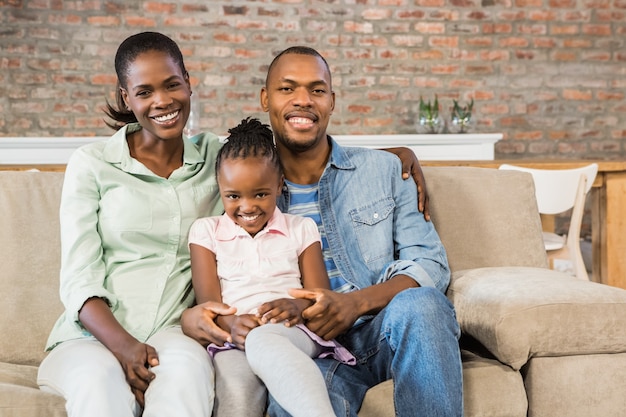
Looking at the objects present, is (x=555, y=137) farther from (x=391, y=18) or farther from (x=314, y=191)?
(x=314, y=191)

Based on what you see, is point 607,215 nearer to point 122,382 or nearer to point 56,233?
point 56,233

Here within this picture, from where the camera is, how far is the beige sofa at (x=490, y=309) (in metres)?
1.50

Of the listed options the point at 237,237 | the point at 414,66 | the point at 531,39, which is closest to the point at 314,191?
the point at 237,237

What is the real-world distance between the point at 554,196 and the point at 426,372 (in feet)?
7.21

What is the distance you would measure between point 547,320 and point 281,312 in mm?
559

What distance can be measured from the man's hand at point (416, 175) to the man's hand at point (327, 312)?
41cm

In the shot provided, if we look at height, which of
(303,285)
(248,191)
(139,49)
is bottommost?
(303,285)

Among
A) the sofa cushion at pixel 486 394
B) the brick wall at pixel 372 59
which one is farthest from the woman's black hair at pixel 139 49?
the brick wall at pixel 372 59

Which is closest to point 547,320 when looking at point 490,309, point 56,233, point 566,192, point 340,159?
point 490,309

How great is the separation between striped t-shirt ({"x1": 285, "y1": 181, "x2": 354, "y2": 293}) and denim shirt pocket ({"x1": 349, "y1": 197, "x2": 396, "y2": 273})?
79 mm

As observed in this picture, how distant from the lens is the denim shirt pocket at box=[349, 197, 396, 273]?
1.76 metres

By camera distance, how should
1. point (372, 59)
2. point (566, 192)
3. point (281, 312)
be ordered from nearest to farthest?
point (281, 312) < point (566, 192) < point (372, 59)

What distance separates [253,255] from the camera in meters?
1.60

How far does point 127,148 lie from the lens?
5.48 ft
